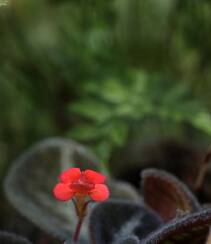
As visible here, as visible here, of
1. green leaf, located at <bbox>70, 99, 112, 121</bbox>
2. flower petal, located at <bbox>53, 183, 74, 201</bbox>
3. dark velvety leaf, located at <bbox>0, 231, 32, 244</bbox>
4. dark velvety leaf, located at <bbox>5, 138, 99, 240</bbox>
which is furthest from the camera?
green leaf, located at <bbox>70, 99, 112, 121</bbox>

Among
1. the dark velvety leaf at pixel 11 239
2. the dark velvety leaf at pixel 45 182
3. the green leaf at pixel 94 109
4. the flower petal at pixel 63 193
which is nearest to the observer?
the flower petal at pixel 63 193

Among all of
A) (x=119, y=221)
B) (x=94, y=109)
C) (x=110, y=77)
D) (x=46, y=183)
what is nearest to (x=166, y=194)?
(x=119, y=221)

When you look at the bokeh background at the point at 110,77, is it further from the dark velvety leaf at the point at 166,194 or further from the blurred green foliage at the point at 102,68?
the dark velvety leaf at the point at 166,194

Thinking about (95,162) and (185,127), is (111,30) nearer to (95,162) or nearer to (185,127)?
(185,127)

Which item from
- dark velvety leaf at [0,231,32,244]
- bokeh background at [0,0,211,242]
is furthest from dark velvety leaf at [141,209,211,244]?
bokeh background at [0,0,211,242]

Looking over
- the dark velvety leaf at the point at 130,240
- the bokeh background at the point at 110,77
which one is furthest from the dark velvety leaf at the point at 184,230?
the bokeh background at the point at 110,77

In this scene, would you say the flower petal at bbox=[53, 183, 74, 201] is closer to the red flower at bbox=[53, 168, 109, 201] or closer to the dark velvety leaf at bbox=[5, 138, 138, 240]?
the red flower at bbox=[53, 168, 109, 201]

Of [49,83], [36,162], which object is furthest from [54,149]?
[49,83]
